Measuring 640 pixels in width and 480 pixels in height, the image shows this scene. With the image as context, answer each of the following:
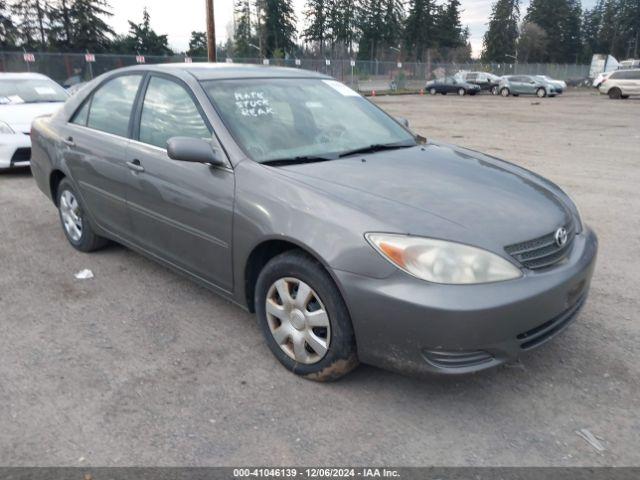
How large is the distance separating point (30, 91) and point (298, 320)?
845cm

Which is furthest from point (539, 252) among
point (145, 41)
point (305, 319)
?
point (145, 41)

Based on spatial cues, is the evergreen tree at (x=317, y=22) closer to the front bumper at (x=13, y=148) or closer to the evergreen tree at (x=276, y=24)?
the evergreen tree at (x=276, y=24)

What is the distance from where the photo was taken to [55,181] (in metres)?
5.07

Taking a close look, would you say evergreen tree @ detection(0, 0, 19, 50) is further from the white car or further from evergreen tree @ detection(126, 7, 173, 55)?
the white car

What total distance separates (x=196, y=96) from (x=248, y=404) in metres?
1.95

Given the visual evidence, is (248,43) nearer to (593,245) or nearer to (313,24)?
(313,24)

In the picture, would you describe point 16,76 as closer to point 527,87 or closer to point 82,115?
point 82,115

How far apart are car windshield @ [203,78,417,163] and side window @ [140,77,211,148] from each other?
176 millimetres

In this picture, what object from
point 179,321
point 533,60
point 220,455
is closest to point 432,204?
point 220,455

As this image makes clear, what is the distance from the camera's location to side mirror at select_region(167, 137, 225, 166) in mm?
3096

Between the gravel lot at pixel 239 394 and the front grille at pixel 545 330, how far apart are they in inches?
14.0

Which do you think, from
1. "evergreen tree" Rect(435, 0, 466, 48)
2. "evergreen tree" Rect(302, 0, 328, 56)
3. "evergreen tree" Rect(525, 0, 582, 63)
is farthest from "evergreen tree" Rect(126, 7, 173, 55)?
"evergreen tree" Rect(525, 0, 582, 63)

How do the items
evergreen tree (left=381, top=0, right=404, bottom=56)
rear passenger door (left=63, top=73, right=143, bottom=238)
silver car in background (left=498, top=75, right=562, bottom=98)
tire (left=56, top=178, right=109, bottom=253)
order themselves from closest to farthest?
rear passenger door (left=63, top=73, right=143, bottom=238) < tire (left=56, top=178, right=109, bottom=253) < silver car in background (left=498, top=75, right=562, bottom=98) < evergreen tree (left=381, top=0, right=404, bottom=56)

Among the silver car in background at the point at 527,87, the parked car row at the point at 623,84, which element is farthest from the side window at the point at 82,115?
the silver car in background at the point at 527,87
